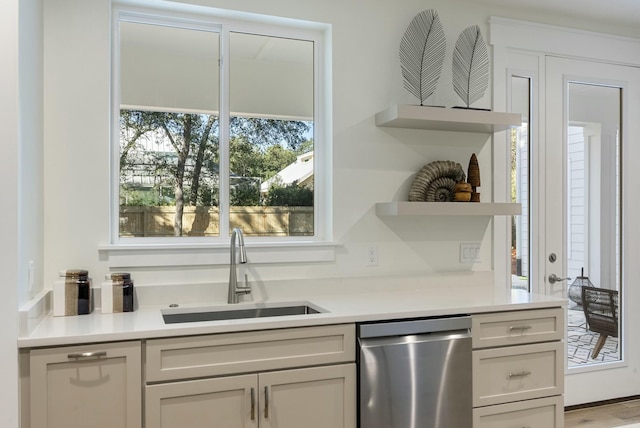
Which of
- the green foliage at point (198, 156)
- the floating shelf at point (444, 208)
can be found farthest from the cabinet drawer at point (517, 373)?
the green foliage at point (198, 156)

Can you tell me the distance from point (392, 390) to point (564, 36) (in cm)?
247

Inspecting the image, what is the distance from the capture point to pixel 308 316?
210cm

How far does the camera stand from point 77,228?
2.32 metres

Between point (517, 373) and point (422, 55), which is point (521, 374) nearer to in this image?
point (517, 373)

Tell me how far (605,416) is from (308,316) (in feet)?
7.29

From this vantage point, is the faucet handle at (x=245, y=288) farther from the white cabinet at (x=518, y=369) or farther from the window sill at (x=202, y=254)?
the white cabinet at (x=518, y=369)

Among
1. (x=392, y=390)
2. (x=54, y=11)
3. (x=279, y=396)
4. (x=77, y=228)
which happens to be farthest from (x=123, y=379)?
(x=54, y=11)

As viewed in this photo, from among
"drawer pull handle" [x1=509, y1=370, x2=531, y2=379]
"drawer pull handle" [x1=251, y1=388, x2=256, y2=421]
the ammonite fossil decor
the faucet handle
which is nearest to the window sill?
the faucet handle

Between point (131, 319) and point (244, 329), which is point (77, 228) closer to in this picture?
point (131, 319)

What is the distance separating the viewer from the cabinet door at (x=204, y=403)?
73.5 inches

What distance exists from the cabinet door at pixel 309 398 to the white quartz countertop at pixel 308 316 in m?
0.20

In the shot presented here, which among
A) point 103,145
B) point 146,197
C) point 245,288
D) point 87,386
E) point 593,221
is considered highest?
point 103,145

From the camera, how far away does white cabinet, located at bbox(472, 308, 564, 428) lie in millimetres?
2311

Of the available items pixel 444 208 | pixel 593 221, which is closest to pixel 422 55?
pixel 444 208
